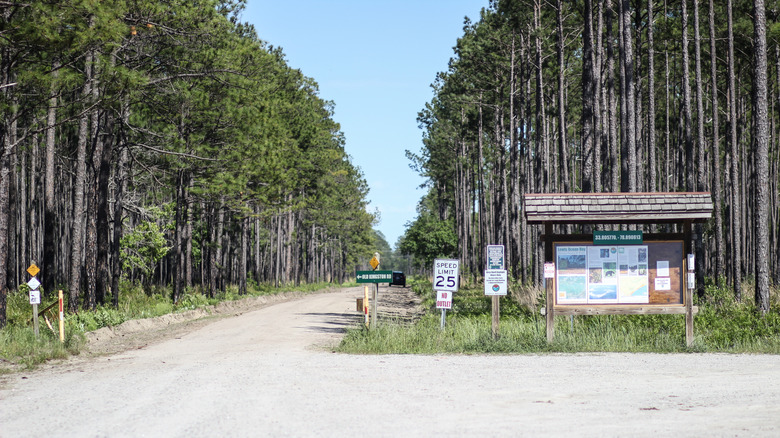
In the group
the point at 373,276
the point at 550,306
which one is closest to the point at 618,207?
the point at 550,306

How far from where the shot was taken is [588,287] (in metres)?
16.3

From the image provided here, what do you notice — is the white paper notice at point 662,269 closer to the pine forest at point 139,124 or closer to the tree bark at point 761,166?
the tree bark at point 761,166

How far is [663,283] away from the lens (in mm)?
16250

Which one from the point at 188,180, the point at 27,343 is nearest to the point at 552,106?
the point at 188,180

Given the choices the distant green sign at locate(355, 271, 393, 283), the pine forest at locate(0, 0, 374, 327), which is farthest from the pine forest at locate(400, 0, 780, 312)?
the pine forest at locate(0, 0, 374, 327)

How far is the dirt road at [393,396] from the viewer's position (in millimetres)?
8047

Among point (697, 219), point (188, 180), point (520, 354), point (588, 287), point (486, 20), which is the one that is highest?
point (486, 20)

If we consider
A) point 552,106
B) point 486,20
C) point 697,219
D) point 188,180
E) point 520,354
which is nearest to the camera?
point 520,354

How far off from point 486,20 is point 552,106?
28.9 ft

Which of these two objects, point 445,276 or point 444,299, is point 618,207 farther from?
point 444,299

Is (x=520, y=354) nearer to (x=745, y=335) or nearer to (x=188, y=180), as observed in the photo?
(x=745, y=335)

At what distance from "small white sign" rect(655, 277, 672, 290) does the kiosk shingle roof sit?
1.29 meters

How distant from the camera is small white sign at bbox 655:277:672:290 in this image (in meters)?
16.2

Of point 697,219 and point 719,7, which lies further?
point 719,7
